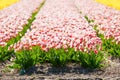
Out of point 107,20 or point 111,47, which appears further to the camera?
point 107,20

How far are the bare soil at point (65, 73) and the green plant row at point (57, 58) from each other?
5.6 inches

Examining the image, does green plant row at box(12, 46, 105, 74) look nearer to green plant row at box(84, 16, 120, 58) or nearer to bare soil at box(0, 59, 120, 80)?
bare soil at box(0, 59, 120, 80)

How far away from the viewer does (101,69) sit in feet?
28.6

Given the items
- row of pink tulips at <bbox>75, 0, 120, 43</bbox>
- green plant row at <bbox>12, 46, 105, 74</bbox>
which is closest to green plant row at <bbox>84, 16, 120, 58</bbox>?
row of pink tulips at <bbox>75, 0, 120, 43</bbox>

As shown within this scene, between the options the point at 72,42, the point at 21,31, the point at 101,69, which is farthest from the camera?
the point at 21,31

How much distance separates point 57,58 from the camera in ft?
29.5

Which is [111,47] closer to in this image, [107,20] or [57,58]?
[57,58]

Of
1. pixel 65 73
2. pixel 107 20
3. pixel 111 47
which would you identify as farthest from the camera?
pixel 107 20

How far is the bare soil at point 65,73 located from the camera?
8156mm

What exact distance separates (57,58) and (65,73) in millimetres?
627

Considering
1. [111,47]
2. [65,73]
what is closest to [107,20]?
[111,47]

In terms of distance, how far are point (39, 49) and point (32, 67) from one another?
2.75 ft

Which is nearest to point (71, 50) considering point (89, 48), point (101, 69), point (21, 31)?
point (89, 48)

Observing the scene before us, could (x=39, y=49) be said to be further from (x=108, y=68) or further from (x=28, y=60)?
(x=108, y=68)
